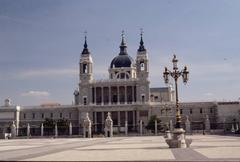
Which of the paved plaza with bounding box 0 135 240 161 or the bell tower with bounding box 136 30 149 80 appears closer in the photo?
the paved plaza with bounding box 0 135 240 161

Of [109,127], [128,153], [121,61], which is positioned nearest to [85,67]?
[121,61]

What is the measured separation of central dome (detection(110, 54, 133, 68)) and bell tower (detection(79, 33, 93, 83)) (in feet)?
35.1

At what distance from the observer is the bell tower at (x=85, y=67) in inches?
4875

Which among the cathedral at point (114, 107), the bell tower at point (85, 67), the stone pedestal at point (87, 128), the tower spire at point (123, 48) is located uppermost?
the tower spire at point (123, 48)

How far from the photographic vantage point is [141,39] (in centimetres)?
12912

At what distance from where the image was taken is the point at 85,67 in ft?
410

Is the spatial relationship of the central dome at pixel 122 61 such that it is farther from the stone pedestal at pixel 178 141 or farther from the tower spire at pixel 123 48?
the stone pedestal at pixel 178 141

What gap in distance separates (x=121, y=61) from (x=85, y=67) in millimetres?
14633

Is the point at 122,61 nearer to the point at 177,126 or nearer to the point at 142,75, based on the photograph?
the point at 142,75

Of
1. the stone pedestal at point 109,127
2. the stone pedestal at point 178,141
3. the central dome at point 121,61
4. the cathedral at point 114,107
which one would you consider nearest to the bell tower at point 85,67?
the cathedral at point 114,107

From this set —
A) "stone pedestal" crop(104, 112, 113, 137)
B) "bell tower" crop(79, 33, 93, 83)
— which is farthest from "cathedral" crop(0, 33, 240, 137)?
"stone pedestal" crop(104, 112, 113, 137)

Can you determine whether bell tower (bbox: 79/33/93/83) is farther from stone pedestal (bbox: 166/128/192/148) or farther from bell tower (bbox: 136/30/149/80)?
stone pedestal (bbox: 166/128/192/148)

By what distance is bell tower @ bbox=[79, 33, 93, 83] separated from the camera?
123812 millimetres

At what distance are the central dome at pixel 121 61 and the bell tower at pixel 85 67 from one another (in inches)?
421
